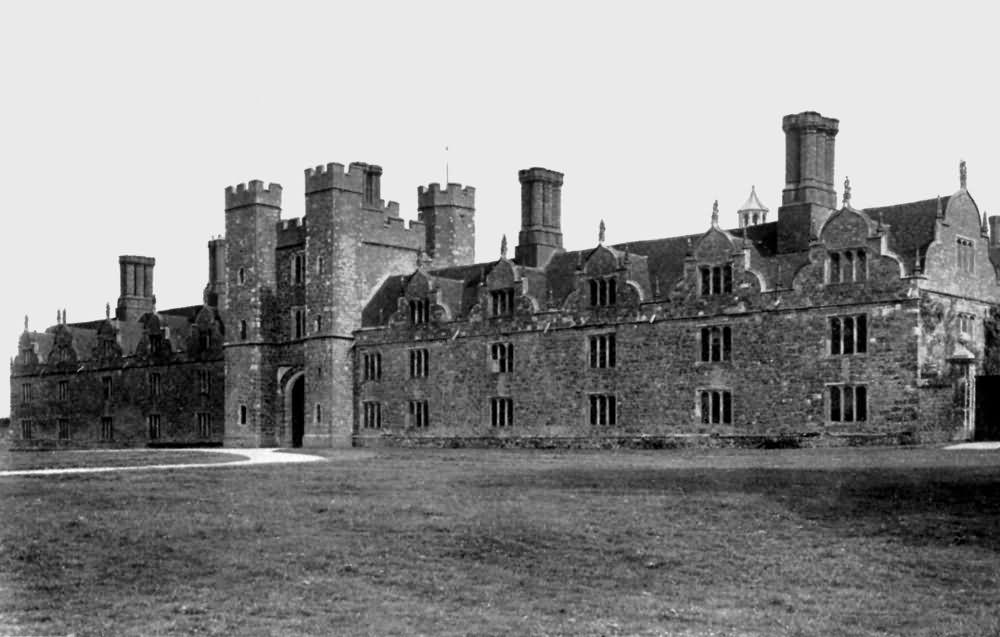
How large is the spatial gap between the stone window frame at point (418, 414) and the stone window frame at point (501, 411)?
3.31 m

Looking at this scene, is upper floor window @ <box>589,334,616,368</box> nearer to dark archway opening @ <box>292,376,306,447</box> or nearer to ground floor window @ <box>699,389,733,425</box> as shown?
ground floor window @ <box>699,389,733,425</box>

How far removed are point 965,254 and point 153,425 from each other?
40.8m

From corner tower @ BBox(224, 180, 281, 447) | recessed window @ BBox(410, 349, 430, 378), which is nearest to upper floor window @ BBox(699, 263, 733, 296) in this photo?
recessed window @ BBox(410, 349, 430, 378)

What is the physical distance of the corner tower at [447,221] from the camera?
192ft

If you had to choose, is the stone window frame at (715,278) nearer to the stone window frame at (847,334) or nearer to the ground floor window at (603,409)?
the stone window frame at (847,334)

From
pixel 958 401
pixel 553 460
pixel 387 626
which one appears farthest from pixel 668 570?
pixel 958 401

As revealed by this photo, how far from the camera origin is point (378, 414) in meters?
53.4

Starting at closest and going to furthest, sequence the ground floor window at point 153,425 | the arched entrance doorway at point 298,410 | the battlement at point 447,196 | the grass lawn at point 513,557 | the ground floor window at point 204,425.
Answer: the grass lawn at point 513,557 < the arched entrance doorway at point 298,410 < the battlement at point 447,196 < the ground floor window at point 204,425 < the ground floor window at point 153,425

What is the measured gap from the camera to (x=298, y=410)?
2259 inches

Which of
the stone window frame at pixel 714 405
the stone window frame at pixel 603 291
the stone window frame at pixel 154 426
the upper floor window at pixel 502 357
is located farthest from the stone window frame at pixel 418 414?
the stone window frame at pixel 154 426

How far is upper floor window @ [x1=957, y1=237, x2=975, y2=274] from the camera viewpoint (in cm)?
3959

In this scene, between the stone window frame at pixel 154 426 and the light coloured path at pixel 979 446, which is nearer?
the light coloured path at pixel 979 446

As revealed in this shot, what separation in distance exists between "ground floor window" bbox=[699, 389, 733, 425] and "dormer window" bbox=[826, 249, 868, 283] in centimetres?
520

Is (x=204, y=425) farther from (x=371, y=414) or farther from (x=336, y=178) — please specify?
(x=336, y=178)
